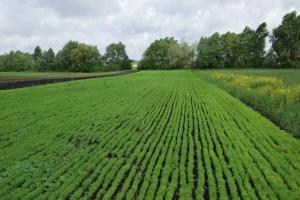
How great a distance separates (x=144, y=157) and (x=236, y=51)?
84.5 metres

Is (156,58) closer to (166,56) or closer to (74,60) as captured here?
(166,56)

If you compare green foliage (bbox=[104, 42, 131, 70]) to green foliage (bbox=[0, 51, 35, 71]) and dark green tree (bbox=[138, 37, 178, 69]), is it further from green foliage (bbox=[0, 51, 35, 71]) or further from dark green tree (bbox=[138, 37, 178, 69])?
green foliage (bbox=[0, 51, 35, 71])

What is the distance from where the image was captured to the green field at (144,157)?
5160mm

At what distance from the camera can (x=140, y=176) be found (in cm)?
571

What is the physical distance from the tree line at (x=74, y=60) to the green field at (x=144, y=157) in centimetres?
8266

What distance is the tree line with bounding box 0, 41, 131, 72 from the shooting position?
3548 inches

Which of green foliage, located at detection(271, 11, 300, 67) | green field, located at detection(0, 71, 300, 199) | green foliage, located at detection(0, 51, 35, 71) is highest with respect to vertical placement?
green foliage, located at detection(271, 11, 300, 67)

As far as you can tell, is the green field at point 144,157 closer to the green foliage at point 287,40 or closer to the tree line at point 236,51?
the tree line at point 236,51

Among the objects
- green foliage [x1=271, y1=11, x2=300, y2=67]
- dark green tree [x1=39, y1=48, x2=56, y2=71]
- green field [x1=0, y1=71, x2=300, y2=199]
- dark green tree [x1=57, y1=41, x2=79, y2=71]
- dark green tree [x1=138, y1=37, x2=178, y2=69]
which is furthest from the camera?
dark green tree [x1=138, y1=37, x2=178, y2=69]

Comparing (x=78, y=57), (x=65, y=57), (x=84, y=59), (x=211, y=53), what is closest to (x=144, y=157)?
(x=211, y=53)

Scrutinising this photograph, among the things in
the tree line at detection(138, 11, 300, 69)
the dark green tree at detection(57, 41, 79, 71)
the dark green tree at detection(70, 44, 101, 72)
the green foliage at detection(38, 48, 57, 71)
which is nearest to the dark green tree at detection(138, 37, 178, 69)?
the tree line at detection(138, 11, 300, 69)

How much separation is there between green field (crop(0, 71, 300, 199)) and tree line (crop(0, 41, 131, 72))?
8266 cm

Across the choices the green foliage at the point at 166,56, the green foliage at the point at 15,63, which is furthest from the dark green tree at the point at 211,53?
the green foliage at the point at 15,63

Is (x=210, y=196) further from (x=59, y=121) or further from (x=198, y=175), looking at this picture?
(x=59, y=121)
